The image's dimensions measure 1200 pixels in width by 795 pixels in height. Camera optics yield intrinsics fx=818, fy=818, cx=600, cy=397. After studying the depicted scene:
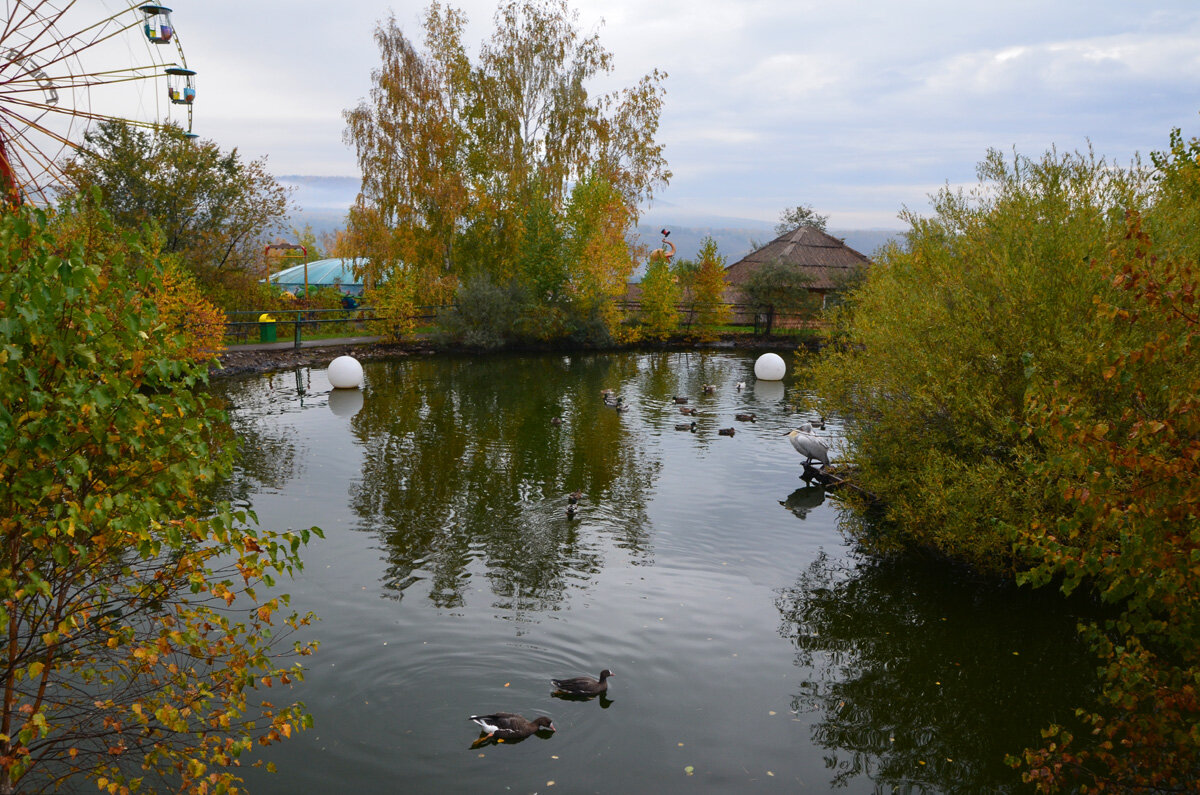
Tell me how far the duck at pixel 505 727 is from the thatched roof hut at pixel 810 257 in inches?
1692

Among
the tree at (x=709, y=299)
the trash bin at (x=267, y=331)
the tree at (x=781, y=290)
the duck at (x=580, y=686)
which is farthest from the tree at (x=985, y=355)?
the tree at (x=781, y=290)

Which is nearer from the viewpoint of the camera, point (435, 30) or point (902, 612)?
point (902, 612)

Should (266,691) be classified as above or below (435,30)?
below

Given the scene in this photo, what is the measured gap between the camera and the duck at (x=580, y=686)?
8.25 m

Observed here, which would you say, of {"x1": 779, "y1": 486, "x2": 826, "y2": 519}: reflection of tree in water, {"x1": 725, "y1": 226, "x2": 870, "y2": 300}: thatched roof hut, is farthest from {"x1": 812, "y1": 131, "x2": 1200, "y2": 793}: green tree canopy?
{"x1": 725, "y1": 226, "x2": 870, "y2": 300}: thatched roof hut

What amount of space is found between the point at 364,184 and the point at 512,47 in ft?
35.5

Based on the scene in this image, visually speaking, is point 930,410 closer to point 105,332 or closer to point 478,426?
point 105,332

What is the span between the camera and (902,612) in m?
10.8

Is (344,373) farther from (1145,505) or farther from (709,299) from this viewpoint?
(1145,505)

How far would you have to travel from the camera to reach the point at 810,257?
5269 cm

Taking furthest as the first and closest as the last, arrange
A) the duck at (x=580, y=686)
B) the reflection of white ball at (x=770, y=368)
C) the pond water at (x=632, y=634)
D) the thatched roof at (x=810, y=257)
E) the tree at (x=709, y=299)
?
1. the thatched roof at (x=810, y=257)
2. the tree at (x=709, y=299)
3. the reflection of white ball at (x=770, y=368)
4. the duck at (x=580, y=686)
5. the pond water at (x=632, y=634)

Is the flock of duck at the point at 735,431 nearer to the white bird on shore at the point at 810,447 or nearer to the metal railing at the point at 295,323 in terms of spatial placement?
the white bird on shore at the point at 810,447

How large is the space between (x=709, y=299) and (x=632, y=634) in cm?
3668

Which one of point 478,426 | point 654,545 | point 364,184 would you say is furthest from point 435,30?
point 654,545
